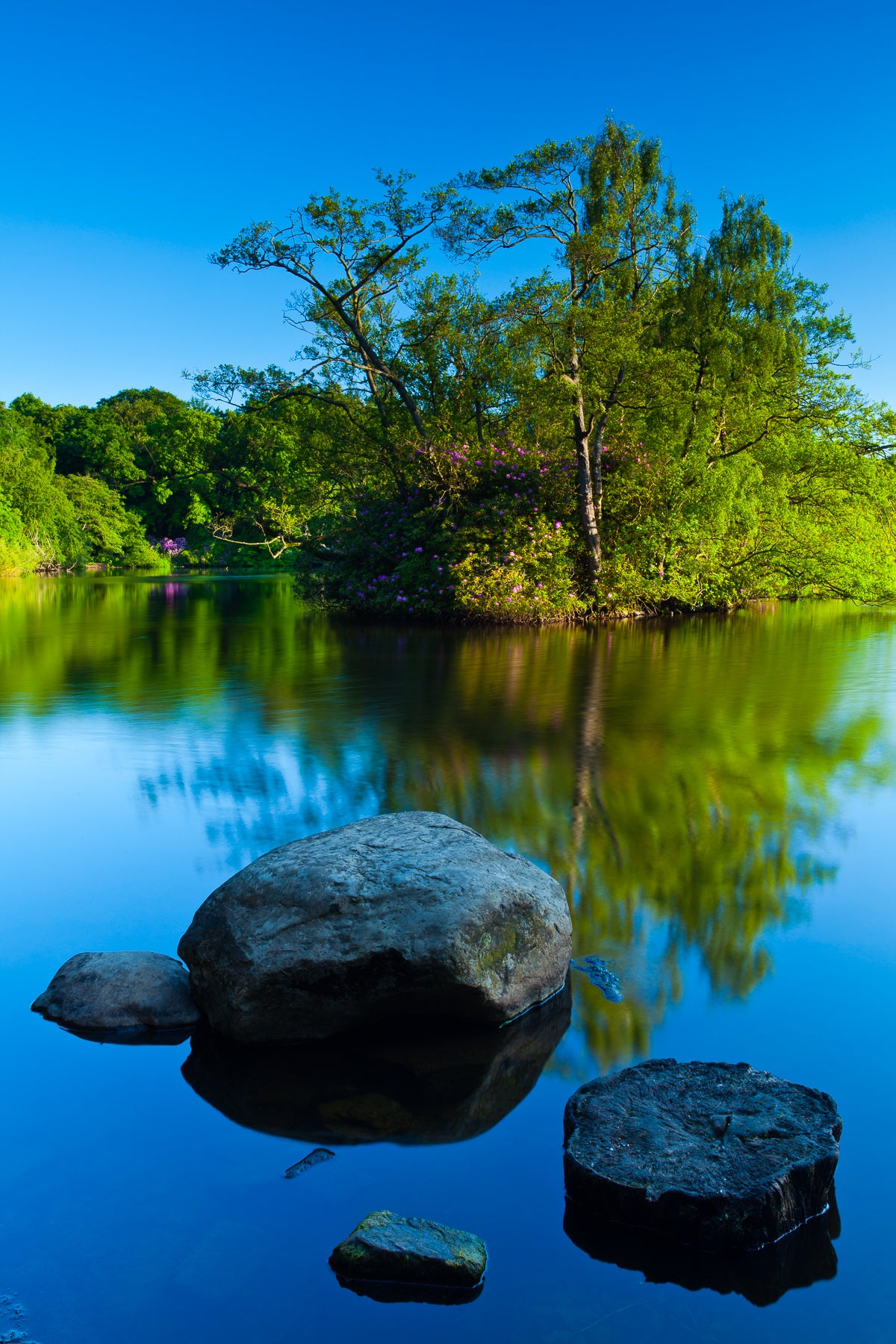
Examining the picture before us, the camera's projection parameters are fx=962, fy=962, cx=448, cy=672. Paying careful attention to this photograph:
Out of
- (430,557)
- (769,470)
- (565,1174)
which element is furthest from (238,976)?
(769,470)

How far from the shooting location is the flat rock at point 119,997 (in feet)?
12.7

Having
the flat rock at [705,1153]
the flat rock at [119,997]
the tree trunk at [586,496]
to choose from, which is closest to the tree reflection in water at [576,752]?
the flat rock at [705,1153]

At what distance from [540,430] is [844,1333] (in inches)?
806

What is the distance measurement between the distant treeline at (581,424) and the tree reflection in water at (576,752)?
11.7 feet

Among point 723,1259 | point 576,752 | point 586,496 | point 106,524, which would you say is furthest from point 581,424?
point 106,524

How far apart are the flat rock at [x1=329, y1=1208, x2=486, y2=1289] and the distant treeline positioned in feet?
59.2

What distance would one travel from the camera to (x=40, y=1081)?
3445 millimetres

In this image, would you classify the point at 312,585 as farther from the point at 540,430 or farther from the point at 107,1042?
the point at 107,1042

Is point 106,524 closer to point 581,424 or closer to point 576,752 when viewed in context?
point 581,424

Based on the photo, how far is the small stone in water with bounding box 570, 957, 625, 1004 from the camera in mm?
4102

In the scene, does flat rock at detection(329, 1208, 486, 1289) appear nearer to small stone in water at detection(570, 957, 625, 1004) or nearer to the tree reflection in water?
the tree reflection in water

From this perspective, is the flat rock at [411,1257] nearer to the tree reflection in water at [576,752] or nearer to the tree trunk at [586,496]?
the tree reflection in water at [576,752]

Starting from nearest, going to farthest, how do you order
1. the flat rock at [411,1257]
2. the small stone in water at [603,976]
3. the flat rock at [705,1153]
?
1. the flat rock at [411,1257]
2. the flat rock at [705,1153]
3. the small stone in water at [603,976]

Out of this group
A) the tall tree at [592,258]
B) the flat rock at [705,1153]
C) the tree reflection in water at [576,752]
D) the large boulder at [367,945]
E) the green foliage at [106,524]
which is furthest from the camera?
the green foliage at [106,524]
